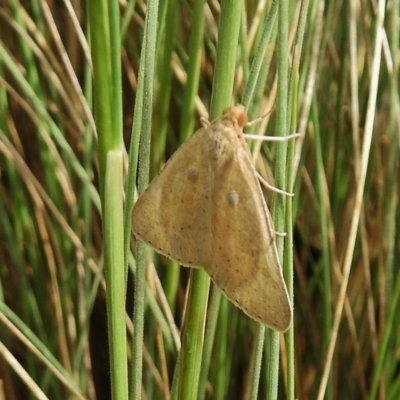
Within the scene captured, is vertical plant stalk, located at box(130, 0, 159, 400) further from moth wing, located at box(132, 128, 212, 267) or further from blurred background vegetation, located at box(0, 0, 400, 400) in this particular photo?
blurred background vegetation, located at box(0, 0, 400, 400)

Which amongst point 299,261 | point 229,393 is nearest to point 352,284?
point 299,261

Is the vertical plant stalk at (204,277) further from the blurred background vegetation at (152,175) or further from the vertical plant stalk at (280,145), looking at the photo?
the blurred background vegetation at (152,175)

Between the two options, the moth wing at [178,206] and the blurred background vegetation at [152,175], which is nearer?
the moth wing at [178,206]

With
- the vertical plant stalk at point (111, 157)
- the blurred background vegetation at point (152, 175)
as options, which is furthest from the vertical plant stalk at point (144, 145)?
the blurred background vegetation at point (152, 175)

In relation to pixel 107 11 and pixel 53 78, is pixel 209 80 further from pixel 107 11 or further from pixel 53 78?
pixel 107 11

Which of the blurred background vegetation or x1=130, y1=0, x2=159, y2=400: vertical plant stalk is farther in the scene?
the blurred background vegetation

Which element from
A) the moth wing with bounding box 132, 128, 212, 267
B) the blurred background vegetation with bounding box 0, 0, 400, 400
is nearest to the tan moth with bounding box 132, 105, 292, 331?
the moth wing with bounding box 132, 128, 212, 267
